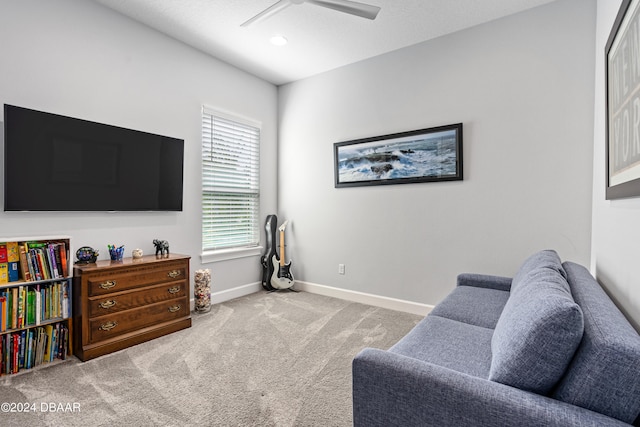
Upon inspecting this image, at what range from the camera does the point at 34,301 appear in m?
2.21

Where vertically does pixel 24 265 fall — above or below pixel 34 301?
above

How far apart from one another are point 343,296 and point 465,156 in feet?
6.98

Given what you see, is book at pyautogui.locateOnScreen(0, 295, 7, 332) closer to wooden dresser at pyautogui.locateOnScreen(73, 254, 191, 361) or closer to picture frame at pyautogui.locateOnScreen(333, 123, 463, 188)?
wooden dresser at pyautogui.locateOnScreen(73, 254, 191, 361)

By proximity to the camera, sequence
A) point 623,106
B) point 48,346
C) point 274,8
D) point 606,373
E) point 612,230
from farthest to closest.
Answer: point 274,8
point 48,346
point 612,230
point 623,106
point 606,373

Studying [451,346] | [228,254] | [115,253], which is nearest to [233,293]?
[228,254]

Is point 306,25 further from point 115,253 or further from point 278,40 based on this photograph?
point 115,253

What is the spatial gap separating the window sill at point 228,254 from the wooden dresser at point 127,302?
0.60 m

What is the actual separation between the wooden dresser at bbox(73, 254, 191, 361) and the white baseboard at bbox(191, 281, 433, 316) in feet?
1.95

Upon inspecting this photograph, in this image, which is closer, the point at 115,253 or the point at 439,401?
the point at 439,401

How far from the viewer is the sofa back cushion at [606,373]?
2.72 ft

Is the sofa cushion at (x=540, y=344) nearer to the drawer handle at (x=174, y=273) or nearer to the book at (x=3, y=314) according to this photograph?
the drawer handle at (x=174, y=273)

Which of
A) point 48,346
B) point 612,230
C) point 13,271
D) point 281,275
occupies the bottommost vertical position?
point 48,346

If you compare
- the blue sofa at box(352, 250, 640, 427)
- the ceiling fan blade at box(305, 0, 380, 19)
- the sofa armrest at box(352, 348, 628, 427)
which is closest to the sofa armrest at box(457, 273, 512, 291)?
the blue sofa at box(352, 250, 640, 427)

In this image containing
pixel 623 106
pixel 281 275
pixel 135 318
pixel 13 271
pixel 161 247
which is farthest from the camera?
pixel 281 275
